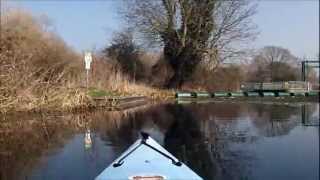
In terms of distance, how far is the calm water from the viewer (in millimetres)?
9484

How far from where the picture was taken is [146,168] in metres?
5.46

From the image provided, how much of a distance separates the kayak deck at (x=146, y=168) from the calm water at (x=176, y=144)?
3.30 meters

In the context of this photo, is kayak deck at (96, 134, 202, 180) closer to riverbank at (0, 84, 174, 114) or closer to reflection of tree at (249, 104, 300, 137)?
reflection of tree at (249, 104, 300, 137)

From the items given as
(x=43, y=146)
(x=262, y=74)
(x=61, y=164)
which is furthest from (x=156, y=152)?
(x=262, y=74)

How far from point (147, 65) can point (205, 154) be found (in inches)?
1276

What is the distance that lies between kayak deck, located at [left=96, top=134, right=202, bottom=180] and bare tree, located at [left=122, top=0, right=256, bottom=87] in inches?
1364

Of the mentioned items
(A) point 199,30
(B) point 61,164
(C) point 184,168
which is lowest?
(B) point 61,164

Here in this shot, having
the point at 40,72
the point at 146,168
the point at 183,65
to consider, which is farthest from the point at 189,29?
the point at 146,168

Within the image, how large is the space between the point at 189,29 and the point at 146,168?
119ft


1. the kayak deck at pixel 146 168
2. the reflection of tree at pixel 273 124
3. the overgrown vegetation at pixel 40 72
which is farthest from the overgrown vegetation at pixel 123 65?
the kayak deck at pixel 146 168

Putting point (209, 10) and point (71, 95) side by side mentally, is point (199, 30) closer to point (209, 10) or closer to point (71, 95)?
point (209, 10)

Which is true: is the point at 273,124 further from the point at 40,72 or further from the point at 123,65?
the point at 123,65

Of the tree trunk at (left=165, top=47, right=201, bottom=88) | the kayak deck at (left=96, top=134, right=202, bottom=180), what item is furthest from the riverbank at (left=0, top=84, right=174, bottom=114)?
the kayak deck at (left=96, top=134, right=202, bottom=180)

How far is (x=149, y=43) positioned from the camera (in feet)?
135
